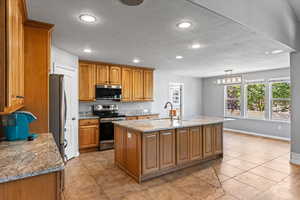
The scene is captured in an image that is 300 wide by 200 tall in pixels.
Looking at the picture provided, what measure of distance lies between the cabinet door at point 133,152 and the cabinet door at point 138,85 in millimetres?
2489

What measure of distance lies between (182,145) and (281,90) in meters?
4.72

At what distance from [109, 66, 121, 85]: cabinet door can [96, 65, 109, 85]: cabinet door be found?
12 cm

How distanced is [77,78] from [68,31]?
1681 millimetres

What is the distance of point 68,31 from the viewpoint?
261 centimetres

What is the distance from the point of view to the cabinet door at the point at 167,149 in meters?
2.96

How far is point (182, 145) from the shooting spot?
324cm

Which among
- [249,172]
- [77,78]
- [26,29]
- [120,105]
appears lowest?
[249,172]

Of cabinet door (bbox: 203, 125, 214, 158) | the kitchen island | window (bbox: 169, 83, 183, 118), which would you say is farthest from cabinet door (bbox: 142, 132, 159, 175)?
window (bbox: 169, 83, 183, 118)

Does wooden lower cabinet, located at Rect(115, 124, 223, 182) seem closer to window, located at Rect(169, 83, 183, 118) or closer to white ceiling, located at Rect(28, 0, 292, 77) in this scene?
white ceiling, located at Rect(28, 0, 292, 77)

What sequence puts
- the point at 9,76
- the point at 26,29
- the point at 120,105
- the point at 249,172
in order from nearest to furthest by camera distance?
the point at 9,76
the point at 26,29
the point at 249,172
the point at 120,105

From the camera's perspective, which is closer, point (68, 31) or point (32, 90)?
point (32, 90)

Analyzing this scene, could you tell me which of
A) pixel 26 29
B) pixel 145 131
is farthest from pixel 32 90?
pixel 145 131

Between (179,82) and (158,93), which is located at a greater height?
(179,82)

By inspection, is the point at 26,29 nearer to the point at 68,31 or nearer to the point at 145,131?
the point at 68,31
